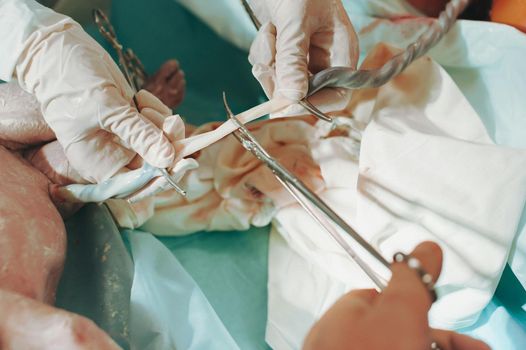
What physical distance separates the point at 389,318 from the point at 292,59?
0.92ft

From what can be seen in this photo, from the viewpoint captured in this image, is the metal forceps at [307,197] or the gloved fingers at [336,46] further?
the gloved fingers at [336,46]

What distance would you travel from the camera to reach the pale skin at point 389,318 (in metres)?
0.31

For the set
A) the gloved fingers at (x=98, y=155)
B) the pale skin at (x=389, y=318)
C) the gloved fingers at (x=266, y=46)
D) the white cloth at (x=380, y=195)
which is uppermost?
the gloved fingers at (x=266, y=46)

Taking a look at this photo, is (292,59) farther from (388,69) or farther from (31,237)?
(31,237)

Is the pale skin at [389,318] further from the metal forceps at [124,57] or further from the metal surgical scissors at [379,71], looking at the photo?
the metal forceps at [124,57]

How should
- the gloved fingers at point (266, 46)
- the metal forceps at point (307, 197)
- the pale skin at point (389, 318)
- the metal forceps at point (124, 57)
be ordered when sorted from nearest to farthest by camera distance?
the pale skin at point (389, 318), the metal forceps at point (307, 197), the gloved fingers at point (266, 46), the metal forceps at point (124, 57)

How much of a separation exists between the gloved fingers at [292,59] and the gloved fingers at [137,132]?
131mm

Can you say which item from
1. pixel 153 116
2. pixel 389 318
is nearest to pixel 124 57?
pixel 153 116

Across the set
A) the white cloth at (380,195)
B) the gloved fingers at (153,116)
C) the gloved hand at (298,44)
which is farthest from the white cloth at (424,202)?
the gloved fingers at (153,116)

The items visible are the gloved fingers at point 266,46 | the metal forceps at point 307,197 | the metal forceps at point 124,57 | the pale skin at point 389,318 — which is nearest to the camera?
the pale skin at point 389,318

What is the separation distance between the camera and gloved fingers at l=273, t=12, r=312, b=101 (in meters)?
0.49

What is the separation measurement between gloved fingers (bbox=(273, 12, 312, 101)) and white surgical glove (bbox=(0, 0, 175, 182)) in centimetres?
13

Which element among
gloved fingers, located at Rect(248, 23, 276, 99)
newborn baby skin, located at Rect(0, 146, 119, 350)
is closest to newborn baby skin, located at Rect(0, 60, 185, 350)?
newborn baby skin, located at Rect(0, 146, 119, 350)

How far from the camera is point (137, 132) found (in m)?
0.45
